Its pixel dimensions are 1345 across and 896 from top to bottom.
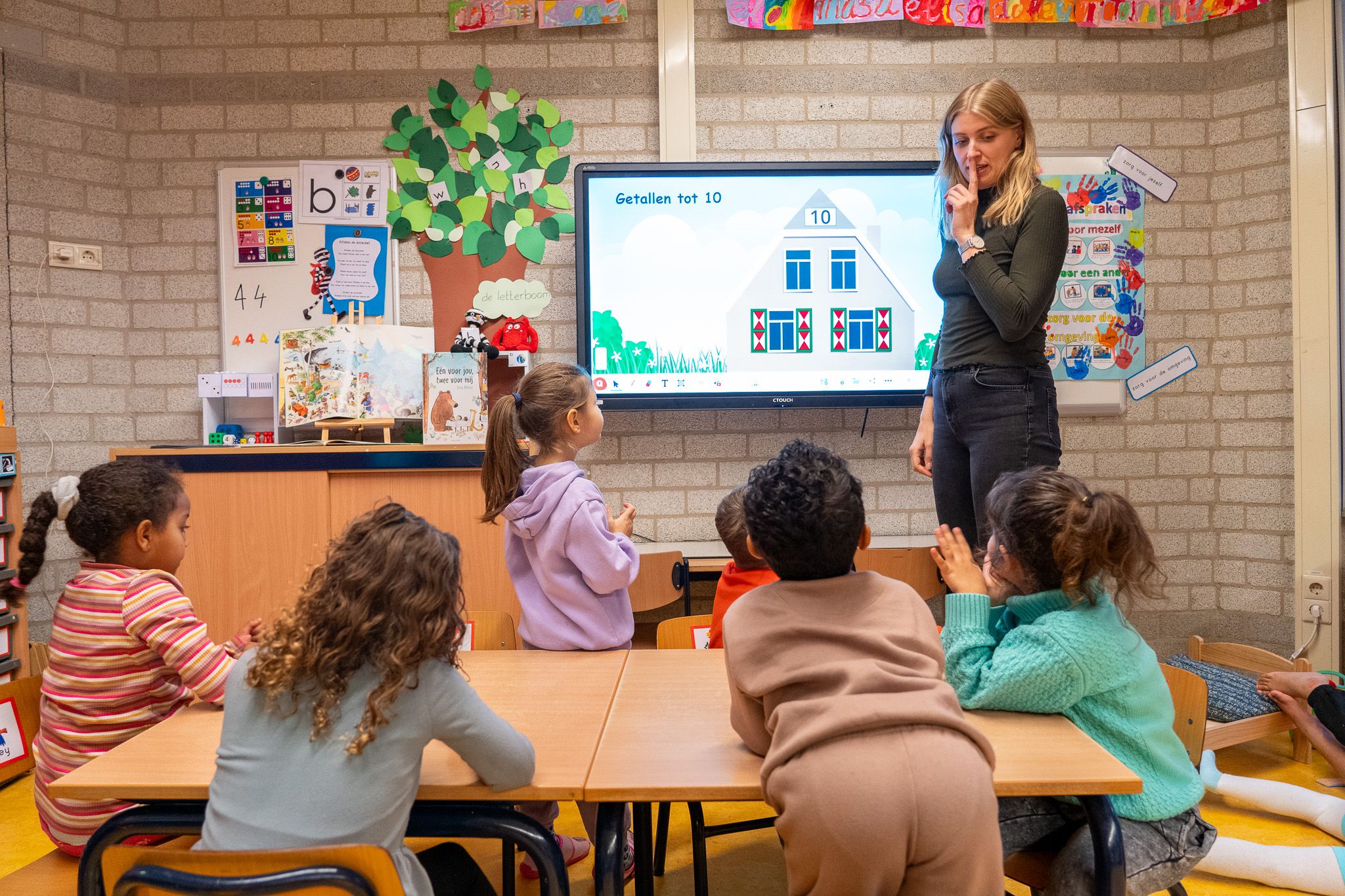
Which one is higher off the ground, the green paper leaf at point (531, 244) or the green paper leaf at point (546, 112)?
Result: the green paper leaf at point (546, 112)

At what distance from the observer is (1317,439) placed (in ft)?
11.2

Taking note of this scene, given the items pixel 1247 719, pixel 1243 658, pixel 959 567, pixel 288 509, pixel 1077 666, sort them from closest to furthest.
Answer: pixel 1077 666 → pixel 959 567 → pixel 1247 719 → pixel 1243 658 → pixel 288 509

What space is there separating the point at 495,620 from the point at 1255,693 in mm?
2226

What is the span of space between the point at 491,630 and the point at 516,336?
65.4 inches

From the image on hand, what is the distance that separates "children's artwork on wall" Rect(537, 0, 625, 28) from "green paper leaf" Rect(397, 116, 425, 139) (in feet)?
2.10

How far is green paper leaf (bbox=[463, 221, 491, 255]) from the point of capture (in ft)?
12.0

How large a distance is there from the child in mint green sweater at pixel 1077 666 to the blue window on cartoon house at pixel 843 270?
2.04 metres

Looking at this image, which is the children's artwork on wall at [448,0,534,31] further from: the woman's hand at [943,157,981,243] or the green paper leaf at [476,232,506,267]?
the woman's hand at [943,157,981,243]

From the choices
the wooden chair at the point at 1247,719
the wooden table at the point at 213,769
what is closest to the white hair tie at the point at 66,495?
the wooden table at the point at 213,769

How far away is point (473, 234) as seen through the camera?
3.65 metres

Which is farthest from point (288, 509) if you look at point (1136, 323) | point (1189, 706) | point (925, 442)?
point (1136, 323)

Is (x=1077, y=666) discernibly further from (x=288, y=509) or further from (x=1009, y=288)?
(x=288, y=509)

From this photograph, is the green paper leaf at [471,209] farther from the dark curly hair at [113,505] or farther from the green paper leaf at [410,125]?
the dark curly hair at [113,505]

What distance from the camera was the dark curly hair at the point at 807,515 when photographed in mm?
1250
